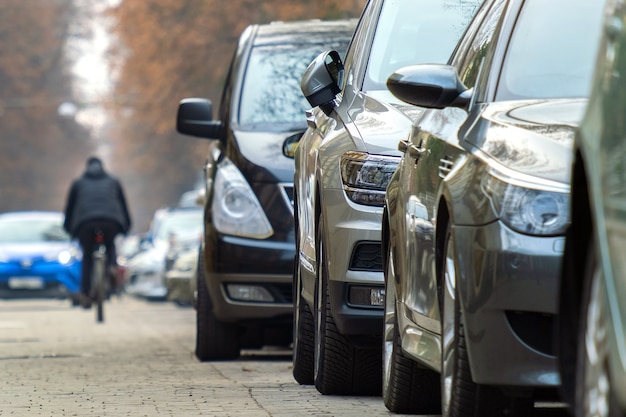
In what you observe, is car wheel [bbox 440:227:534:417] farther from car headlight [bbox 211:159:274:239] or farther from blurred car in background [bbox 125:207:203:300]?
blurred car in background [bbox 125:207:203:300]

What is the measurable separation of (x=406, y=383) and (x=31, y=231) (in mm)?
24596

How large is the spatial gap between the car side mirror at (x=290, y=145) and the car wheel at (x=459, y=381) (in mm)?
5502

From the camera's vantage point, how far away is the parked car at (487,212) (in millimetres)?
5180

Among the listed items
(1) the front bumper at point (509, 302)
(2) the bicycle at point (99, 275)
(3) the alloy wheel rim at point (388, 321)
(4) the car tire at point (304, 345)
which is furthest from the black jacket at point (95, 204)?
(1) the front bumper at point (509, 302)

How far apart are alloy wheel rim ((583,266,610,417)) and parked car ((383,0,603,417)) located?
23.9 inches

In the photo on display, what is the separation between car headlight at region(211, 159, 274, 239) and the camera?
11203mm

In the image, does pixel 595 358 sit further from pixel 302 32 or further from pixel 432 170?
pixel 302 32

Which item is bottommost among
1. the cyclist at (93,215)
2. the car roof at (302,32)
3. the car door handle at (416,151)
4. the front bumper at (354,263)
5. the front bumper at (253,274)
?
the cyclist at (93,215)

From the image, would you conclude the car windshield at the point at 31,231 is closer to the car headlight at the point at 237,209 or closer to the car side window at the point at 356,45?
the car headlight at the point at 237,209

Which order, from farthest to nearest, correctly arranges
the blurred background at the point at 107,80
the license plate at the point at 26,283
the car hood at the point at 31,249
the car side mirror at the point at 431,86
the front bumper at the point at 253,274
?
the blurred background at the point at 107,80
the car hood at the point at 31,249
the license plate at the point at 26,283
the front bumper at the point at 253,274
the car side mirror at the point at 431,86

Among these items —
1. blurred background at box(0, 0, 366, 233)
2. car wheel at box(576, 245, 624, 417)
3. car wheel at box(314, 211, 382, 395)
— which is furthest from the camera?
blurred background at box(0, 0, 366, 233)

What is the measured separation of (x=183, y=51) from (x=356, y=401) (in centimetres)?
3463

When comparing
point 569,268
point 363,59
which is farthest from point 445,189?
point 363,59

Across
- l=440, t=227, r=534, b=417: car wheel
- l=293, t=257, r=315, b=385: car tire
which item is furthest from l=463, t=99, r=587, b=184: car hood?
l=293, t=257, r=315, b=385: car tire
